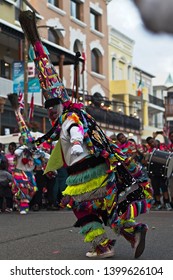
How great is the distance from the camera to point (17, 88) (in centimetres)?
2289

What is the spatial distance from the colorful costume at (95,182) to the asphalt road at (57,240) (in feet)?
1.10

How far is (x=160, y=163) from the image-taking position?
13.0 m

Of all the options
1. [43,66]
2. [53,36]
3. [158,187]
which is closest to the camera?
[43,66]

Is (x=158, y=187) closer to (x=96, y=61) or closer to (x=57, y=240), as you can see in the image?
(x=57, y=240)

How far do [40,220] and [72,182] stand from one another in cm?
503

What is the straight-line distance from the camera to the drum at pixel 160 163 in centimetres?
1273

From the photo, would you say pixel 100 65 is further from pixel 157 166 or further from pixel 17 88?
pixel 157 166

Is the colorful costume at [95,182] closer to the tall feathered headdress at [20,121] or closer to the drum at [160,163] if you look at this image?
the tall feathered headdress at [20,121]

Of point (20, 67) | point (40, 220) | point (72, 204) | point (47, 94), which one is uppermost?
point (20, 67)

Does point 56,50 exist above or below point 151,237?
above

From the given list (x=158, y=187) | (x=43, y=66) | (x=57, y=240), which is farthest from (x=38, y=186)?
(x=43, y=66)

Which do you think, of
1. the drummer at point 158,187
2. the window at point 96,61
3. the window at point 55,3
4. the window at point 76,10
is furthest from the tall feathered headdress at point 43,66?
the window at point 96,61

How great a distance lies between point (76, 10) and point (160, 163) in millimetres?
25673
